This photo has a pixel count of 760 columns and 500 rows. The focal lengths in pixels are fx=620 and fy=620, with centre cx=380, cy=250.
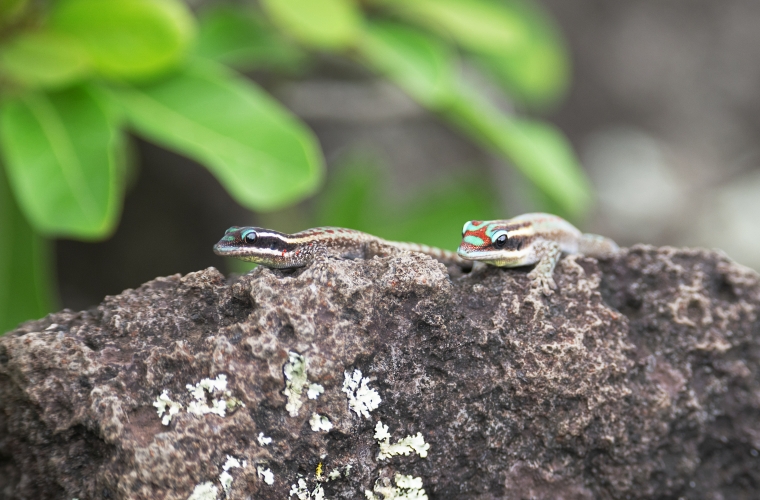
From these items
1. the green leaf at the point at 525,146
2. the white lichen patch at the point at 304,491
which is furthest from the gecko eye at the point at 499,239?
the green leaf at the point at 525,146

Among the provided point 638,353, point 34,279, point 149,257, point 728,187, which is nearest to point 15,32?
point 34,279

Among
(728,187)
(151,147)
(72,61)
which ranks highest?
(728,187)

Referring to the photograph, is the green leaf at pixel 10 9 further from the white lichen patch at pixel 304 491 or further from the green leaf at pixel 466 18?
the white lichen patch at pixel 304 491

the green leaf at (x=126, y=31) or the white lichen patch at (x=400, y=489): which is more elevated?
the green leaf at (x=126, y=31)

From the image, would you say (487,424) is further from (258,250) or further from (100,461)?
(100,461)

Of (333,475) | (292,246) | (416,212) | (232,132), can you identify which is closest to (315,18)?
(232,132)

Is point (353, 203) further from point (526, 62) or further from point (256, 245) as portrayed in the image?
point (256, 245)

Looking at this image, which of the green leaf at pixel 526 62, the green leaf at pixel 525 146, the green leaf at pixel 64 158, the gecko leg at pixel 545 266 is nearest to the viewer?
the gecko leg at pixel 545 266
